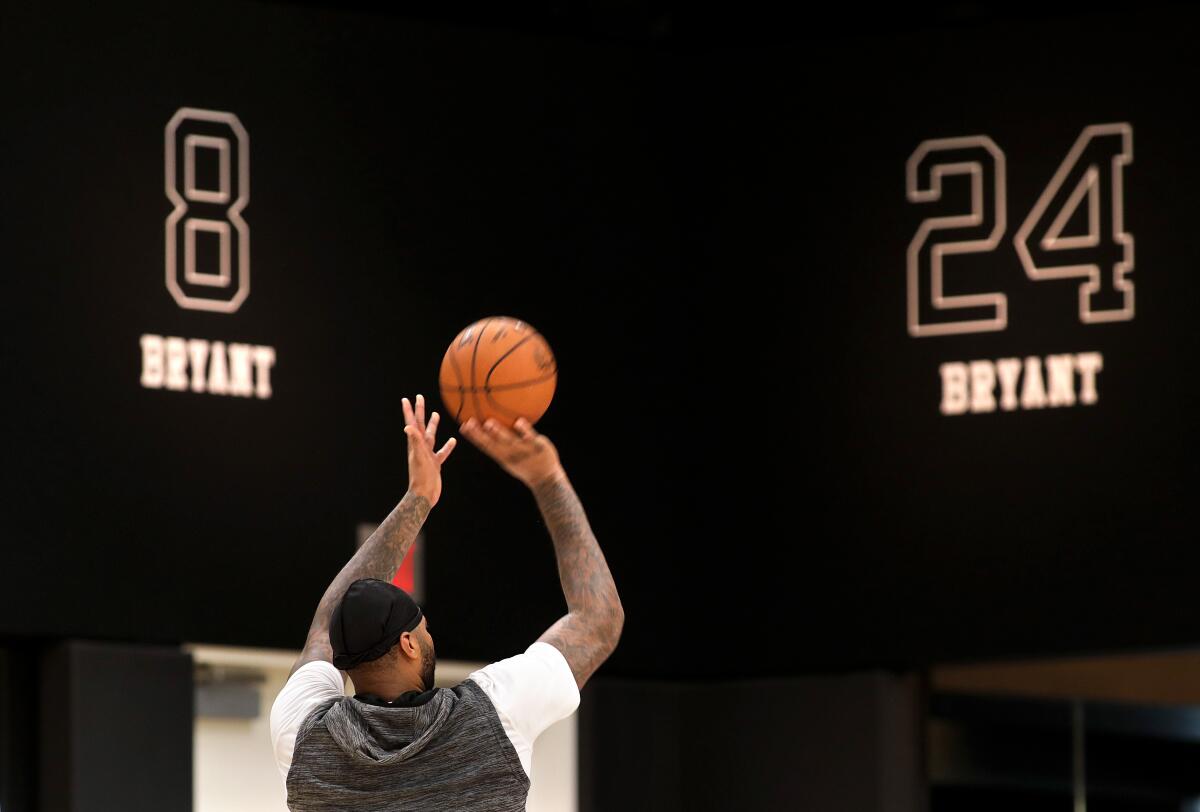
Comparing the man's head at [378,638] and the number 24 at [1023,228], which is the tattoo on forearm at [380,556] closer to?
the man's head at [378,638]

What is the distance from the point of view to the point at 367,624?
10.4 ft

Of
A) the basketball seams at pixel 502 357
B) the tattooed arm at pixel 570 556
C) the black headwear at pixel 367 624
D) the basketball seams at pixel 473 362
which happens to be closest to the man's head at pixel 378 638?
the black headwear at pixel 367 624

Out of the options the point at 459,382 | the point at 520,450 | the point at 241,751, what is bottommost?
the point at 241,751

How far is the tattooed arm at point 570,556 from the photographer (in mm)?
3270

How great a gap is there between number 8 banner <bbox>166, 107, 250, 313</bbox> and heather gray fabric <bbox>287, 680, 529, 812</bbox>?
406cm

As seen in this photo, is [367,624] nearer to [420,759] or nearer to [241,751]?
[420,759]

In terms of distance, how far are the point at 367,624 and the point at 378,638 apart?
26mm

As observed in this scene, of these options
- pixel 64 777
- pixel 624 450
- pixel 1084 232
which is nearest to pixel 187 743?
pixel 64 777

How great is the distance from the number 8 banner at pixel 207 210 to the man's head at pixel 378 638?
13.1 feet

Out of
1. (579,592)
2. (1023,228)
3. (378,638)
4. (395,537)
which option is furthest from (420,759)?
(1023,228)

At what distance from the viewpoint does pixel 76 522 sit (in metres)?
6.75

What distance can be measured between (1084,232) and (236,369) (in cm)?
286

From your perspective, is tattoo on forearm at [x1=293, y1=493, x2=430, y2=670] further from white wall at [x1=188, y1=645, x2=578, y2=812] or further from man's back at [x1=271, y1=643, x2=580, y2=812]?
white wall at [x1=188, y1=645, x2=578, y2=812]

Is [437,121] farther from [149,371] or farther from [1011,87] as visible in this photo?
[1011,87]
